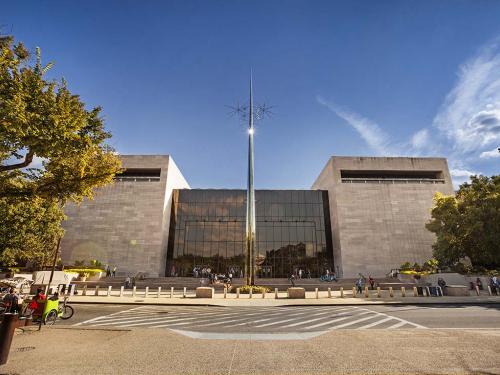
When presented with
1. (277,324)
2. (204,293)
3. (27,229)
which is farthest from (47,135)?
(27,229)

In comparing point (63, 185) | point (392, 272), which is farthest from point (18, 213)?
point (392, 272)

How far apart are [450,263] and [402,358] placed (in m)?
36.6

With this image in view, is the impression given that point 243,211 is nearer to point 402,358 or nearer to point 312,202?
point 312,202

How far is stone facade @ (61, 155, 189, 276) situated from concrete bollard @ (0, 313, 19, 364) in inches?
1428

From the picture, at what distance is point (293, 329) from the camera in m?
10.6

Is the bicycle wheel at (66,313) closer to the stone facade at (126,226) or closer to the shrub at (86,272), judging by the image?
the shrub at (86,272)

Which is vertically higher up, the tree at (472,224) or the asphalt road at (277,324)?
the tree at (472,224)

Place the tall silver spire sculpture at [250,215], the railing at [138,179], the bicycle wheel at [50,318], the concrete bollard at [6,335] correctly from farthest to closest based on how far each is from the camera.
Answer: the railing at [138,179] < the tall silver spire sculpture at [250,215] < the bicycle wheel at [50,318] < the concrete bollard at [6,335]

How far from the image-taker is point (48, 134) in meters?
9.55

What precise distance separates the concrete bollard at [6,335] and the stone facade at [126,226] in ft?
119

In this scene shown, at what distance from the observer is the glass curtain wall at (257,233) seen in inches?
1729

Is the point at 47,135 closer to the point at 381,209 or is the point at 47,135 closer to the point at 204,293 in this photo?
the point at 204,293

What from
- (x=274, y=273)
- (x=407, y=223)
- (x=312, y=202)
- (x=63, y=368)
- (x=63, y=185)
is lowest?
(x=63, y=368)

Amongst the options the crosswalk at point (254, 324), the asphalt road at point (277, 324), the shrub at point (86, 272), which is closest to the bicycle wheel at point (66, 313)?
the asphalt road at point (277, 324)
